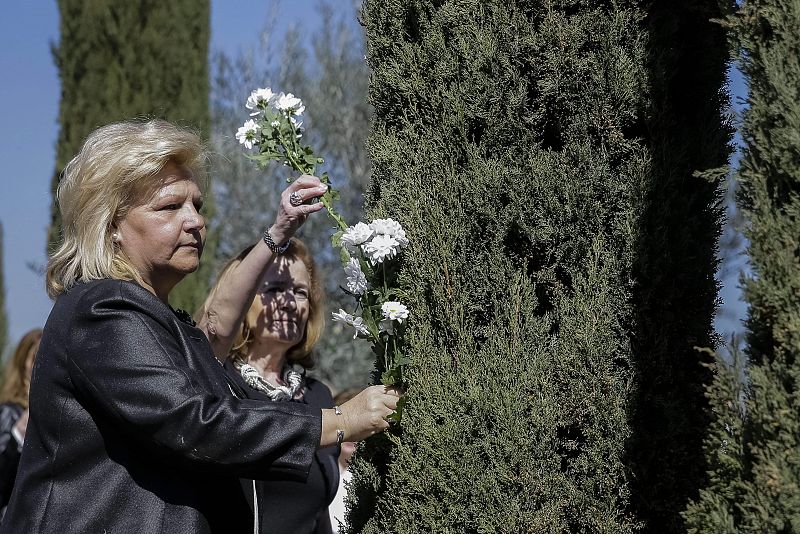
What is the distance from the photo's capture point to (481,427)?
2658mm

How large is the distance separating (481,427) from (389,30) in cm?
133

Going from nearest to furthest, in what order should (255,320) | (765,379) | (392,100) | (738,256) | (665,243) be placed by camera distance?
(765,379)
(738,256)
(665,243)
(392,100)
(255,320)

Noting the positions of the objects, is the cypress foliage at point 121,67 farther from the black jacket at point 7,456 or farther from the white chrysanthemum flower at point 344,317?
the white chrysanthemum flower at point 344,317

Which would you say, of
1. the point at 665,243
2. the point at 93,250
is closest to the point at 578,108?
the point at 665,243

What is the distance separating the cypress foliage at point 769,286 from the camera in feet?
6.28

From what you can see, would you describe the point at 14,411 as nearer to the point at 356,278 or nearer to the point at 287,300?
the point at 287,300

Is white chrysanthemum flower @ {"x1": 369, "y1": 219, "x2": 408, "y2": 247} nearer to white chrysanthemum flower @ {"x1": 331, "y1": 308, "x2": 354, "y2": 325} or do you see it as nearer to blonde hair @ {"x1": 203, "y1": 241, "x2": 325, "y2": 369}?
white chrysanthemum flower @ {"x1": 331, "y1": 308, "x2": 354, "y2": 325}

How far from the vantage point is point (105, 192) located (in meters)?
2.61

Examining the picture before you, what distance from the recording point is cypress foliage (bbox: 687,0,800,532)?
75.4 inches

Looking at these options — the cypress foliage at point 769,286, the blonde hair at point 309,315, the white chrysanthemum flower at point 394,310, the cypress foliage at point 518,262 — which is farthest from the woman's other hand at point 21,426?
the cypress foliage at point 769,286

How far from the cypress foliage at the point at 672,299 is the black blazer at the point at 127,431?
0.97m

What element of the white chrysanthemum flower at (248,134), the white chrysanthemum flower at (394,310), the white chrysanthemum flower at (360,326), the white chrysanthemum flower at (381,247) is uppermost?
the white chrysanthemum flower at (248,134)

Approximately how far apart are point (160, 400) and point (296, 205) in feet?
3.28

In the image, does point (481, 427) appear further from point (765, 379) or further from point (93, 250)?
point (93, 250)
